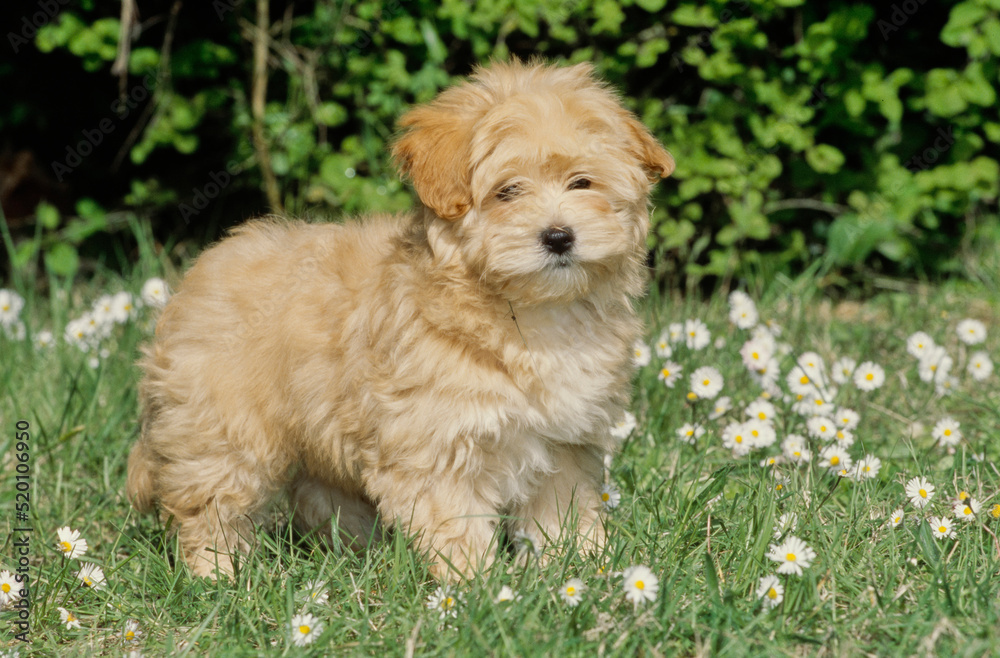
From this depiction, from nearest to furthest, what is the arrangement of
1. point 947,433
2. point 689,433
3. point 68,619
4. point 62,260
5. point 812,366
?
point 68,619, point 947,433, point 689,433, point 812,366, point 62,260

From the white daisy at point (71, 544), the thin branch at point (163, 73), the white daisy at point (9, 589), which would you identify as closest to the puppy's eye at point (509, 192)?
the white daisy at point (71, 544)

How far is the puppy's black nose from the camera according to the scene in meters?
2.69

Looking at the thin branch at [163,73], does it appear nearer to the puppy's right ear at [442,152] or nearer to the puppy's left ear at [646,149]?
the puppy's right ear at [442,152]

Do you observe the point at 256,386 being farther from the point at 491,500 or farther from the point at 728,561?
the point at 728,561

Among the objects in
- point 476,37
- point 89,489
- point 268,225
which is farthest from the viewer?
point 476,37

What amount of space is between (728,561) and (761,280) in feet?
8.87

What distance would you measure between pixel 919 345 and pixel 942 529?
141 cm

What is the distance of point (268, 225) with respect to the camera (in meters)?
3.48

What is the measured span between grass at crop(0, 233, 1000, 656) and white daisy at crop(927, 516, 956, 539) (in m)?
0.05

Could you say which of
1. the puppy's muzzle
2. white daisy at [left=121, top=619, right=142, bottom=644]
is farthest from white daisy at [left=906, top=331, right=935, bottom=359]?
white daisy at [left=121, top=619, right=142, bottom=644]

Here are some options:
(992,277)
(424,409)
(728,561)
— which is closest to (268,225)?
(424,409)

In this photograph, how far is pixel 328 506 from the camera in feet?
11.5

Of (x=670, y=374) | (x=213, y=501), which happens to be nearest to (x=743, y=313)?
(x=670, y=374)

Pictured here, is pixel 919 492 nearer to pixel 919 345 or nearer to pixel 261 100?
pixel 919 345
